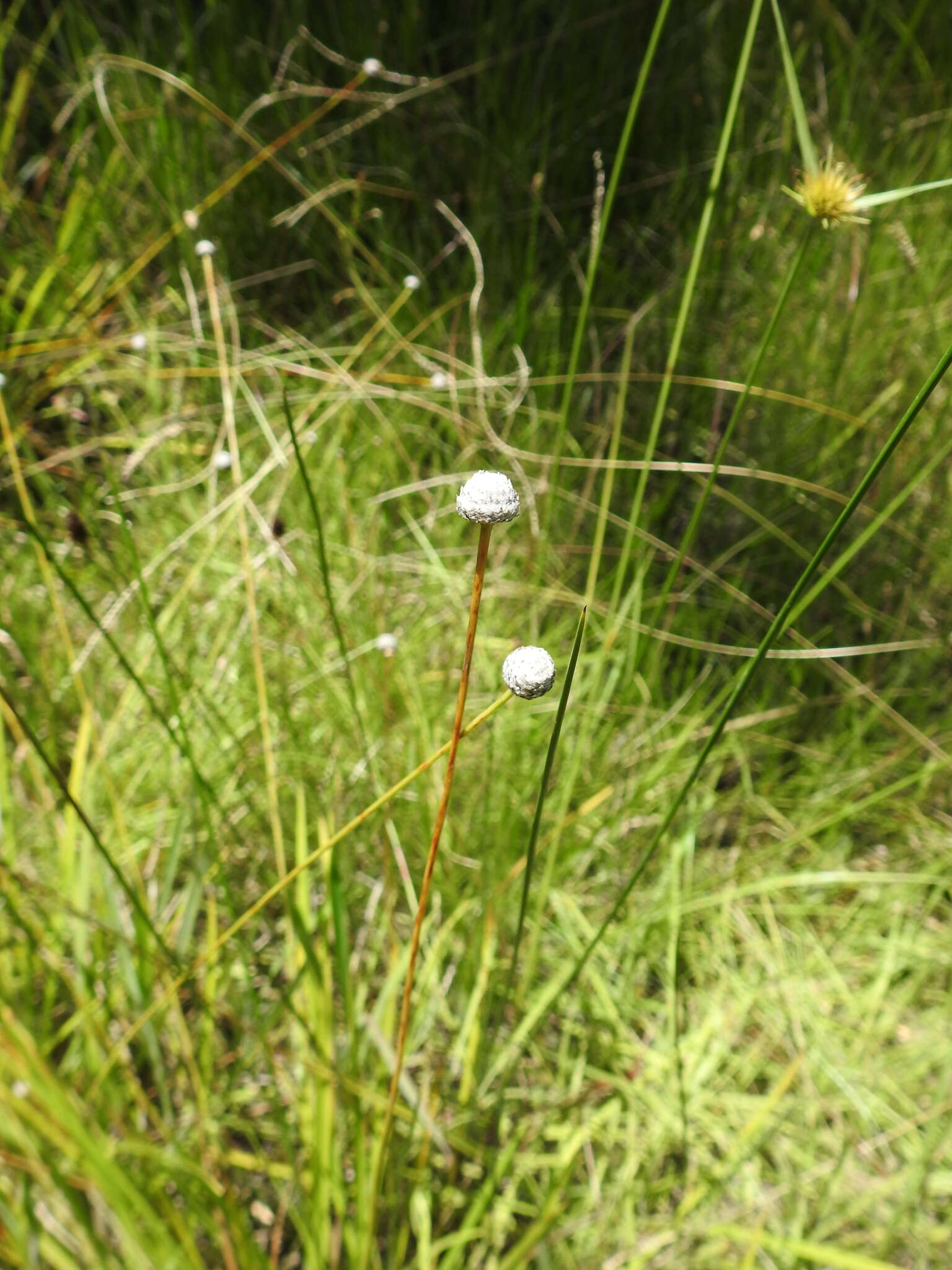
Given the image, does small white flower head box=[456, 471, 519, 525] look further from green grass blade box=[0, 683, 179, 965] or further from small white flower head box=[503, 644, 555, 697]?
green grass blade box=[0, 683, 179, 965]

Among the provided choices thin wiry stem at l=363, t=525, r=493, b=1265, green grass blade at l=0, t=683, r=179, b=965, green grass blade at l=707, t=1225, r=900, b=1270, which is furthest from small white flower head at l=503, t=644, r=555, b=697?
green grass blade at l=707, t=1225, r=900, b=1270

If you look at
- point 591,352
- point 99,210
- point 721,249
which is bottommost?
point 591,352

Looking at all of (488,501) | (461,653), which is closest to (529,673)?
(488,501)

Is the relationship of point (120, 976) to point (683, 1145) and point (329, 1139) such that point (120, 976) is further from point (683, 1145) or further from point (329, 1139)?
point (683, 1145)

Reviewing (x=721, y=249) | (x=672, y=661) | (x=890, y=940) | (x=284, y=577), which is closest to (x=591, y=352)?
(x=721, y=249)

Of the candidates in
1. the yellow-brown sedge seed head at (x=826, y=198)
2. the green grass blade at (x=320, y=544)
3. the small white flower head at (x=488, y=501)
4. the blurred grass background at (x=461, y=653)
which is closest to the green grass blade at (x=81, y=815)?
the blurred grass background at (x=461, y=653)

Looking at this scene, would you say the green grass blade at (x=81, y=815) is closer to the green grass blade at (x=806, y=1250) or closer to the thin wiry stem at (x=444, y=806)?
the thin wiry stem at (x=444, y=806)

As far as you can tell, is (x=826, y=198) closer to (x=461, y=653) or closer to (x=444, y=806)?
(x=444, y=806)
